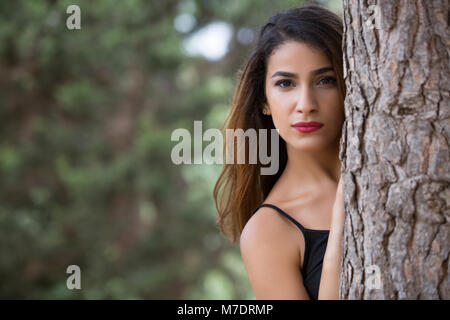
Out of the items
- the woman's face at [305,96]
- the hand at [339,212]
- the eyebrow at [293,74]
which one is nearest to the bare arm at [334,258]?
the hand at [339,212]

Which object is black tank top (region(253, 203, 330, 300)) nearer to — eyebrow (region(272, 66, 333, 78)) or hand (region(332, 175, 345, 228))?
hand (region(332, 175, 345, 228))

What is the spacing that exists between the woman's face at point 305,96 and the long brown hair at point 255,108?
0.10 m

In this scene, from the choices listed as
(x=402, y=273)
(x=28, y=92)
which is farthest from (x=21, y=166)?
(x=402, y=273)

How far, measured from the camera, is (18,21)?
658 cm

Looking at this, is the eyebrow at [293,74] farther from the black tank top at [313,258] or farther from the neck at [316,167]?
the black tank top at [313,258]

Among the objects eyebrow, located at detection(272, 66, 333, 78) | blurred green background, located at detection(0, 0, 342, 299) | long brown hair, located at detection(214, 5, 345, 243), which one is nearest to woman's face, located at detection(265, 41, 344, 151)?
eyebrow, located at detection(272, 66, 333, 78)

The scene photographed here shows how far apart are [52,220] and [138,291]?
1.53 meters

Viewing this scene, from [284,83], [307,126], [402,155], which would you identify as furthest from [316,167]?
[402,155]

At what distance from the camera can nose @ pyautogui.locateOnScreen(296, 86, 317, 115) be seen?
183cm

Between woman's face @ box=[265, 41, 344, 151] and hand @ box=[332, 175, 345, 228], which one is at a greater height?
woman's face @ box=[265, 41, 344, 151]

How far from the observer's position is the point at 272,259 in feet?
5.94

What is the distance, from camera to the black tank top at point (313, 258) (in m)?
1.79

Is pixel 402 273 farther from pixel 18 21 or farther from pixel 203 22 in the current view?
pixel 203 22

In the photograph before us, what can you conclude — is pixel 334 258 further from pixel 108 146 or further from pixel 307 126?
pixel 108 146
